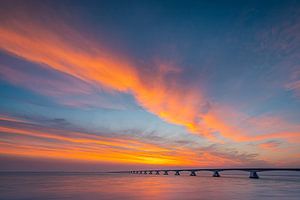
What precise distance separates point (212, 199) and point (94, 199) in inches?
627

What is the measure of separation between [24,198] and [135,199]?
611 inches

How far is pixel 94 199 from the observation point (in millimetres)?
36531

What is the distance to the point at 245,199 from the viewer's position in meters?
37.3

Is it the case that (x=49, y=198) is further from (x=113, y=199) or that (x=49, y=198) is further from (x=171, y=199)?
(x=171, y=199)

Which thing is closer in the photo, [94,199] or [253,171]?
[94,199]

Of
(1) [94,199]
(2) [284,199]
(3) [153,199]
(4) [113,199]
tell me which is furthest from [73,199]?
(2) [284,199]

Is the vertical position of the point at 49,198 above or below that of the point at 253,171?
below

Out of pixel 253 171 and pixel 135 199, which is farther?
pixel 253 171

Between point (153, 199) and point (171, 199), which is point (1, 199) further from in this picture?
point (171, 199)

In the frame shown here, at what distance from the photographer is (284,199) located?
3828 cm

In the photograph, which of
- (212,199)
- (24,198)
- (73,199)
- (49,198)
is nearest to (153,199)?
(212,199)

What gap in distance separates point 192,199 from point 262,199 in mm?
9947

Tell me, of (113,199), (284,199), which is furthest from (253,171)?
(113,199)

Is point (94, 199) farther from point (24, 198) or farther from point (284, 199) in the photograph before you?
point (284, 199)
